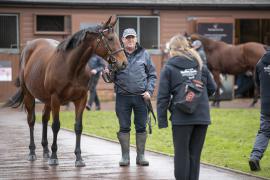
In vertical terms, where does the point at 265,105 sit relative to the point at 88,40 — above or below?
below

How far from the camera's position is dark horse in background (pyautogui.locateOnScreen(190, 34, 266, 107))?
23734 millimetres

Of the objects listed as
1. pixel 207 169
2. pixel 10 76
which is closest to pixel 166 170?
pixel 207 169

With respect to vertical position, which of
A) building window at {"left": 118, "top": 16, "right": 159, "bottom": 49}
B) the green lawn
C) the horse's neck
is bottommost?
the green lawn

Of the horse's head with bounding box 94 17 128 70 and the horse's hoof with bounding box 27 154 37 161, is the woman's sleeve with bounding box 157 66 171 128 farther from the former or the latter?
the horse's hoof with bounding box 27 154 37 161

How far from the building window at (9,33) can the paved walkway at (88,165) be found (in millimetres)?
11231

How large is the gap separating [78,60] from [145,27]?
16.1m

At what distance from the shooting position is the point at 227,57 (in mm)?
24078

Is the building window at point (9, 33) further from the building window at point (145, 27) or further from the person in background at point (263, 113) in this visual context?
the person in background at point (263, 113)

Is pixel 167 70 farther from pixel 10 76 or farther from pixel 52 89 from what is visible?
pixel 10 76

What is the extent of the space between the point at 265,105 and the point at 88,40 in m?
2.82

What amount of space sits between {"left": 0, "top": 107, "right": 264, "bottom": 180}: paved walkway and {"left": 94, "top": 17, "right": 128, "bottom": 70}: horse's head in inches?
61.3

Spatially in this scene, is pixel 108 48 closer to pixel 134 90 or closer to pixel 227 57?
pixel 134 90

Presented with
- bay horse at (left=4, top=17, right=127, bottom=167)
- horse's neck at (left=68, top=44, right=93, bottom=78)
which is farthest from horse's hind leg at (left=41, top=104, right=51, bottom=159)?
horse's neck at (left=68, top=44, right=93, bottom=78)

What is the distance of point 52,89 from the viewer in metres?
11.0
